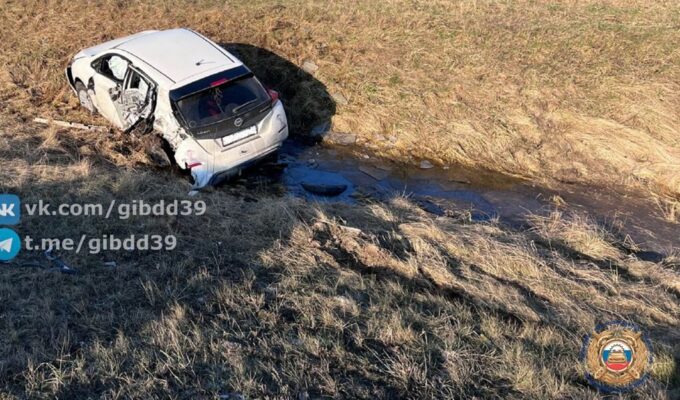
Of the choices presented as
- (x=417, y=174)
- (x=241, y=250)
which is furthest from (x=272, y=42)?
Answer: (x=241, y=250)

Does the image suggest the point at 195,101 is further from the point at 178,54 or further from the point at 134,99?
the point at 134,99

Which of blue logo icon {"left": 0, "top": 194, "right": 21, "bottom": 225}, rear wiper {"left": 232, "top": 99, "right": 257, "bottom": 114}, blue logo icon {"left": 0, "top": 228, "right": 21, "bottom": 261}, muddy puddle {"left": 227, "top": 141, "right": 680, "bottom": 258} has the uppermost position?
rear wiper {"left": 232, "top": 99, "right": 257, "bottom": 114}

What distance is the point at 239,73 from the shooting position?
865 centimetres

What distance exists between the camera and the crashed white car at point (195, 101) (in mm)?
8289

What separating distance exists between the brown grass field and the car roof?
1465mm

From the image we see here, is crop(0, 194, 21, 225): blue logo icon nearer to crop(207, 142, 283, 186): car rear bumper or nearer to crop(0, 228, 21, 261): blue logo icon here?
crop(0, 228, 21, 261): blue logo icon

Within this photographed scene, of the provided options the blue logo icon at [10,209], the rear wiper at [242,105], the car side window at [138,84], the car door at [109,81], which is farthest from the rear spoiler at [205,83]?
the blue logo icon at [10,209]

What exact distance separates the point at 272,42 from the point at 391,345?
30.7 ft

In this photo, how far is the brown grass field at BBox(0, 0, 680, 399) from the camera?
15.4 feet

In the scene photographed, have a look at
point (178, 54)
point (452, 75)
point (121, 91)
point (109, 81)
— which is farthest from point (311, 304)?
point (452, 75)

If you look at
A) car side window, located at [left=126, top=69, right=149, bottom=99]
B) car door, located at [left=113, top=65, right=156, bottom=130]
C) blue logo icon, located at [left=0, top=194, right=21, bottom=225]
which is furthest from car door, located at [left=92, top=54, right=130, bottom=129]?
blue logo icon, located at [left=0, top=194, right=21, bottom=225]

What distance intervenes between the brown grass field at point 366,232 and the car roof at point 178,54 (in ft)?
4.81

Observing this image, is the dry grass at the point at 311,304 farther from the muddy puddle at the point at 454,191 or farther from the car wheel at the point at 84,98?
the car wheel at the point at 84,98

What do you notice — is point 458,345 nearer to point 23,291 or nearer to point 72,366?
point 72,366
